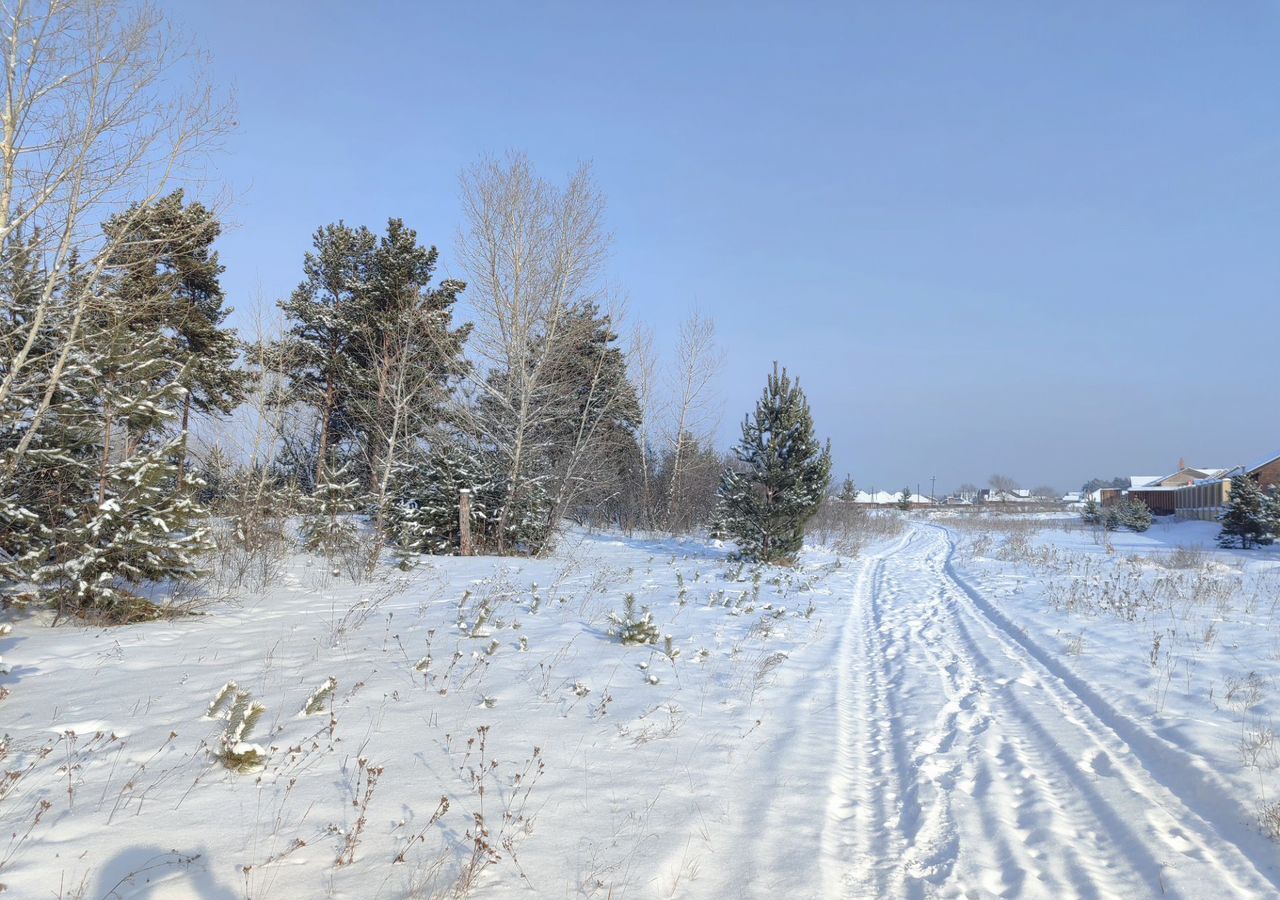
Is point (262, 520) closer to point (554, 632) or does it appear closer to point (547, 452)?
point (554, 632)

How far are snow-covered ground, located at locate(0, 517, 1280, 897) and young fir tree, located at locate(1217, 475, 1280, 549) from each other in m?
27.6

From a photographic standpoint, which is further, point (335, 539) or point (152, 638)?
point (335, 539)

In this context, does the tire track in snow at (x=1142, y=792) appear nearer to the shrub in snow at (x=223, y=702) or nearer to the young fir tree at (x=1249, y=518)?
the shrub in snow at (x=223, y=702)

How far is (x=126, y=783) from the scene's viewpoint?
160 inches

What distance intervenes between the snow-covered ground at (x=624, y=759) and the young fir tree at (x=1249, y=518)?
27.6 metres

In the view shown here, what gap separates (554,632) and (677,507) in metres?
22.1

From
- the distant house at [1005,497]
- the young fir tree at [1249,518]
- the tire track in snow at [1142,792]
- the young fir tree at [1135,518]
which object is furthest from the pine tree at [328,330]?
the distant house at [1005,497]


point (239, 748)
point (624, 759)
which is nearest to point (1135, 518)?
point (624, 759)

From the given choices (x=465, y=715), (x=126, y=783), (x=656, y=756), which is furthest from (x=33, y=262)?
(x=656, y=756)

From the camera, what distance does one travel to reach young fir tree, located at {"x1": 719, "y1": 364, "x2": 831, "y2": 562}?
18141mm

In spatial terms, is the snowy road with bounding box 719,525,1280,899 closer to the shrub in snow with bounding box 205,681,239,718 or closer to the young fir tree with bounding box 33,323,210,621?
the shrub in snow with bounding box 205,681,239,718

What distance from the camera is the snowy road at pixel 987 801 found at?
3600 millimetres

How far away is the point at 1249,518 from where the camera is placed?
100ft

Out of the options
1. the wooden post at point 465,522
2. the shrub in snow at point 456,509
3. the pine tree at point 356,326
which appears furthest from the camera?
the pine tree at point 356,326
